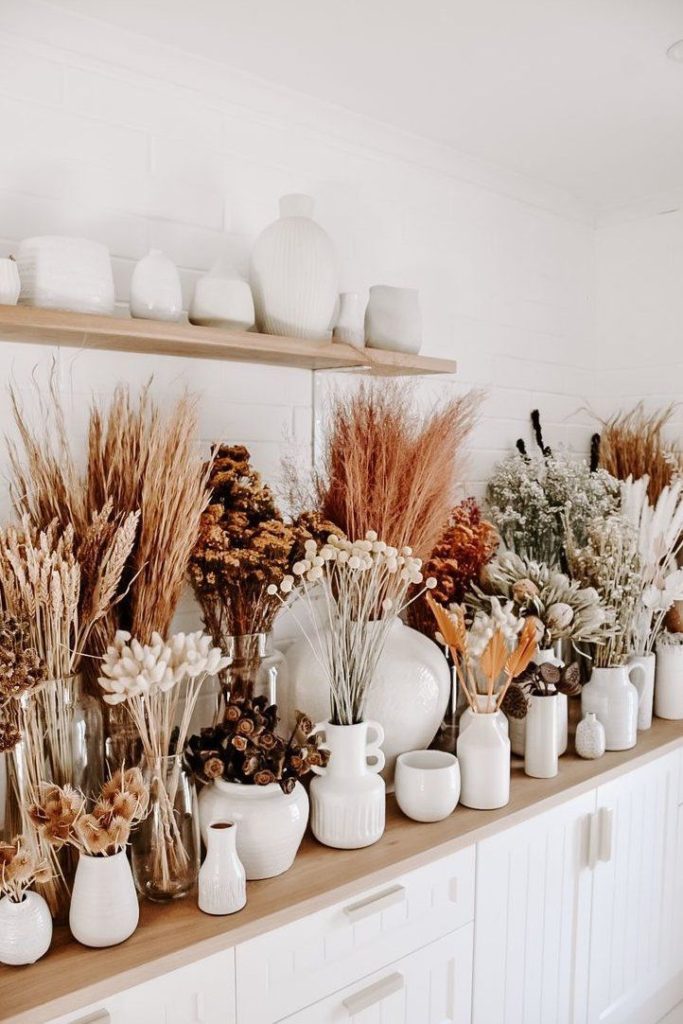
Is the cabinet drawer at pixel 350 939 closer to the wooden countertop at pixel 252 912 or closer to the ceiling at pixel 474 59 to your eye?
the wooden countertop at pixel 252 912

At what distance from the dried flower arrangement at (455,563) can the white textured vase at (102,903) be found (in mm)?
1030

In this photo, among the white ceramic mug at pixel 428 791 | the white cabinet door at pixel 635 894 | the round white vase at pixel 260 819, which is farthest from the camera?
the white cabinet door at pixel 635 894

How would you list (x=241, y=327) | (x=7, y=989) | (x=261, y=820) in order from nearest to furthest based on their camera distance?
(x=7, y=989), (x=261, y=820), (x=241, y=327)

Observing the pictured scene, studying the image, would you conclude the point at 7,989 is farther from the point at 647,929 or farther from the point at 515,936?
the point at 647,929

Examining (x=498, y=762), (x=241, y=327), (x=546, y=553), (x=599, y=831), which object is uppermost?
(x=241, y=327)

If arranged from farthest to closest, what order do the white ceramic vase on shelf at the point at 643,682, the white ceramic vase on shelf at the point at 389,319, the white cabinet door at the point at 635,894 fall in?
the white ceramic vase on shelf at the point at 643,682
the white cabinet door at the point at 635,894
the white ceramic vase on shelf at the point at 389,319

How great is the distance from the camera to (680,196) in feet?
9.18

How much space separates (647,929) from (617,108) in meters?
2.10

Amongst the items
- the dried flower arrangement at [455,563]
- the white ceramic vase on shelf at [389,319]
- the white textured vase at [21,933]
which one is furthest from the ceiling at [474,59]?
the white textured vase at [21,933]

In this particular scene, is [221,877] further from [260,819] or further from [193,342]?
[193,342]

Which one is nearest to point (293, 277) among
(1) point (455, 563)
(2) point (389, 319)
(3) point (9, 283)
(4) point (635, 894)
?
(2) point (389, 319)

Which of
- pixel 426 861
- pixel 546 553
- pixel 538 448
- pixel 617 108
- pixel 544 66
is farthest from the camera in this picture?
pixel 538 448

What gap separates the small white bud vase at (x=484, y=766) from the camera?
1.80m

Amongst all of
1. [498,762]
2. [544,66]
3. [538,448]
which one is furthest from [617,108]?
[498,762]
